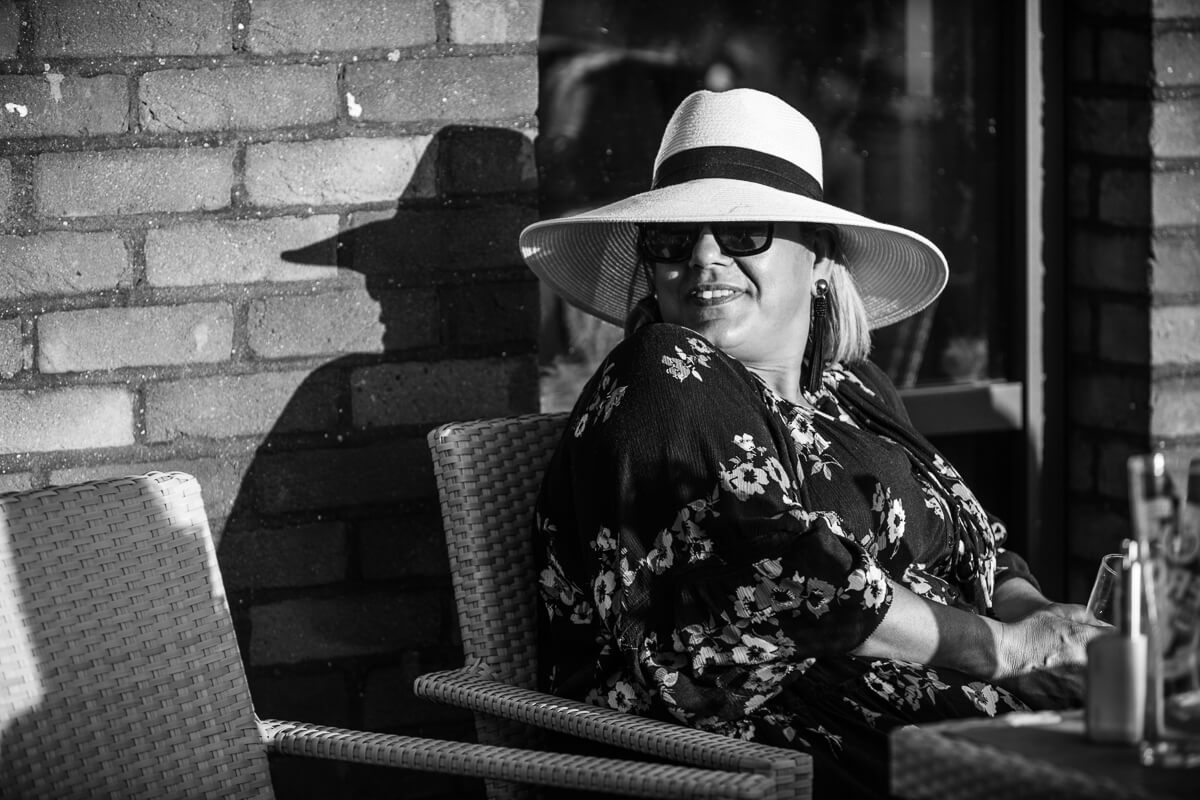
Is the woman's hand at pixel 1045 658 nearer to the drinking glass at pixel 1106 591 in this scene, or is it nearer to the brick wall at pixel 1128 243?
the drinking glass at pixel 1106 591

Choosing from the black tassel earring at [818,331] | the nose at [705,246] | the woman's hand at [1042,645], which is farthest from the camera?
the black tassel earring at [818,331]

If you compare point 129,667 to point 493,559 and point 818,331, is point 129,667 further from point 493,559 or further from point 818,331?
point 818,331

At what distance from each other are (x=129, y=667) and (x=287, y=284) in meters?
0.77

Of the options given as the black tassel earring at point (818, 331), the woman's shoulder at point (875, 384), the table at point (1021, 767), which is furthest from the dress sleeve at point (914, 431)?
the table at point (1021, 767)

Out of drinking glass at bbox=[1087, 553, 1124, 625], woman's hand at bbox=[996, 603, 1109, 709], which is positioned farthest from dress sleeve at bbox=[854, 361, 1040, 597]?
drinking glass at bbox=[1087, 553, 1124, 625]

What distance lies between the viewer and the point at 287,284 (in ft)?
8.79

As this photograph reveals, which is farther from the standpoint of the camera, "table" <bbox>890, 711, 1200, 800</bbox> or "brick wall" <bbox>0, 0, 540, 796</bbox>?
"brick wall" <bbox>0, 0, 540, 796</bbox>

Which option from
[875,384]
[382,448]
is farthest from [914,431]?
[382,448]

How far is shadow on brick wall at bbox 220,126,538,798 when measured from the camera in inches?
107

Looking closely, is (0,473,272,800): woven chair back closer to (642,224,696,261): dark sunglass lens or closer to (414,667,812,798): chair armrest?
(414,667,812,798): chair armrest

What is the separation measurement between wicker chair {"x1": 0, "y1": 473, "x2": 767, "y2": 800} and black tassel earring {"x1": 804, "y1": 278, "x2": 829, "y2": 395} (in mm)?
1065

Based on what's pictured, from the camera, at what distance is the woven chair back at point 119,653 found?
2139mm

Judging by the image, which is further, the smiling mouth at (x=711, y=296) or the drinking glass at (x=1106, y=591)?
the smiling mouth at (x=711, y=296)

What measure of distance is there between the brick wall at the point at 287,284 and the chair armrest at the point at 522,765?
1.83 feet
